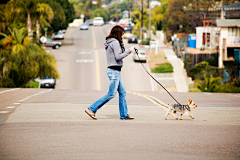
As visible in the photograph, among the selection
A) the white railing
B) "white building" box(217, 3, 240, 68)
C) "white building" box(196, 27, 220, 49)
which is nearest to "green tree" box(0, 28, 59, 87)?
"white building" box(217, 3, 240, 68)

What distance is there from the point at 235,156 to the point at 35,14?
4336 centimetres

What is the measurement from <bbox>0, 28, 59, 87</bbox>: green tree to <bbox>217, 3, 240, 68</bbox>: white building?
866 inches

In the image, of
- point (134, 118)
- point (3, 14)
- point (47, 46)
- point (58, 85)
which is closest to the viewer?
point (134, 118)

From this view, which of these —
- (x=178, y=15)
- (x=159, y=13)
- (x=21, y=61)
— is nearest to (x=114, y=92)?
(x=21, y=61)

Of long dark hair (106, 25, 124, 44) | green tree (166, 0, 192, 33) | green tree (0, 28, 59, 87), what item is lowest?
green tree (0, 28, 59, 87)

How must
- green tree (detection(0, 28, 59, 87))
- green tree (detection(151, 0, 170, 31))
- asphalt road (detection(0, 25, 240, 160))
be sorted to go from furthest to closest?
green tree (detection(151, 0, 170, 31)), green tree (detection(0, 28, 59, 87)), asphalt road (detection(0, 25, 240, 160))

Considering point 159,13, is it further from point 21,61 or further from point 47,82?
point 21,61

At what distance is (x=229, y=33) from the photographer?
4406 centimetres

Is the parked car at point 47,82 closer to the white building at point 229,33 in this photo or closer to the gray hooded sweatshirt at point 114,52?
the white building at point 229,33

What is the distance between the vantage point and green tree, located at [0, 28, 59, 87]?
26.0 metres

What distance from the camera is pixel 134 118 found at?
26.1 feet

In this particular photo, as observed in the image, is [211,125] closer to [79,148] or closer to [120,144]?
[120,144]

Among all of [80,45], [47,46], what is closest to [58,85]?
[47,46]

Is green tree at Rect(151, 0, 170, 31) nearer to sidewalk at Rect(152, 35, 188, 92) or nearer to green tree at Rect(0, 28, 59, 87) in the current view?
sidewalk at Rect(152, 35, 188, 92)
